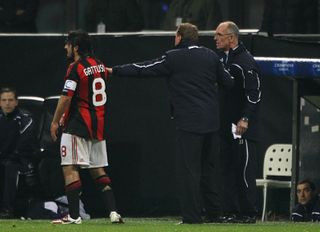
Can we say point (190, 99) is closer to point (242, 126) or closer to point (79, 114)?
point (242, 126)

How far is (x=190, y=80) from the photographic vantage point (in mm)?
13578

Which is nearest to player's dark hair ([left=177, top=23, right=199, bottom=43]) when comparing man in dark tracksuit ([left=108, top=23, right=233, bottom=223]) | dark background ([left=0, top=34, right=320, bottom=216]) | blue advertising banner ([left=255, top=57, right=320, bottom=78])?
man in dark tracksuit ([left=108, top=23, right=233, bottom=223])

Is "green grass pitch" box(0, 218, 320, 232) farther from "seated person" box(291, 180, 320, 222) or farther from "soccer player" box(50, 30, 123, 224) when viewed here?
"seated person" box(291, 180, 320, 222)

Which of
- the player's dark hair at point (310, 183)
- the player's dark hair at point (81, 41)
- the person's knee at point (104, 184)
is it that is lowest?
the player's dark hair at point (310, 183)

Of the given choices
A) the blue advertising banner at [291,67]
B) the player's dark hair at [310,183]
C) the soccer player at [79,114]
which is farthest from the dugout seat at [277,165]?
the soccer player at [79,114]

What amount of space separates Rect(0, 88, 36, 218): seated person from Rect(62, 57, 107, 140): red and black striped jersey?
277 cm

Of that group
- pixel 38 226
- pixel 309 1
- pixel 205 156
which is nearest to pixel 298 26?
pixel 309 1

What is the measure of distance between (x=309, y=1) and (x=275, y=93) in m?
1.23

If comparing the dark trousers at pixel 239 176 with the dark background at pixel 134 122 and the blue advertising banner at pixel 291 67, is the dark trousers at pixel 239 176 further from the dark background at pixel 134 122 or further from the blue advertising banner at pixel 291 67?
the dark background at pixel 134 122

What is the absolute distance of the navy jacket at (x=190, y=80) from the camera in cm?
1354

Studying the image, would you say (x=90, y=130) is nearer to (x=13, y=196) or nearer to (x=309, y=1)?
(x=13, y=196)

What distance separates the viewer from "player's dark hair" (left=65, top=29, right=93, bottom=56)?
13973mm

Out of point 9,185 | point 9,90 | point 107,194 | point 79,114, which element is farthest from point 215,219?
point 9,90

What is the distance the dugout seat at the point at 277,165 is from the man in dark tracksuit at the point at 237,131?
2477 mm
